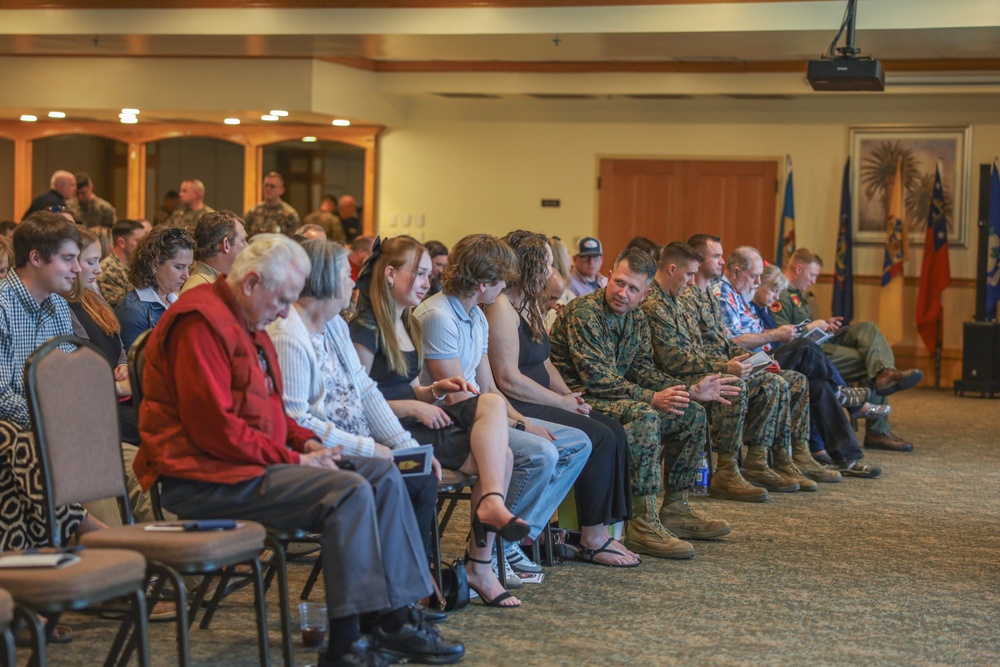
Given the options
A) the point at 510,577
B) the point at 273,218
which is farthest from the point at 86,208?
the point at 510,577

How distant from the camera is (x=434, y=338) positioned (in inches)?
167

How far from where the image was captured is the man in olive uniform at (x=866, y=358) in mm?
7703

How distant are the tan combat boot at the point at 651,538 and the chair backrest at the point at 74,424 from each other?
7.24ft

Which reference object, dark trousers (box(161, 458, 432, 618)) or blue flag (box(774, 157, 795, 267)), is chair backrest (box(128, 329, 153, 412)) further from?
blue flag (box(774, 157, 795, 267))

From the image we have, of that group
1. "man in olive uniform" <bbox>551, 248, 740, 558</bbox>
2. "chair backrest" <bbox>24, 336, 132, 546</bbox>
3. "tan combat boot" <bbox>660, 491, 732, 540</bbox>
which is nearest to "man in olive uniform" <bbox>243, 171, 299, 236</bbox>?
"man in olive uniform" <bbox>551, 248, 740, 558</bbox>

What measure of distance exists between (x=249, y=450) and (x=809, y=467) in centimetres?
437

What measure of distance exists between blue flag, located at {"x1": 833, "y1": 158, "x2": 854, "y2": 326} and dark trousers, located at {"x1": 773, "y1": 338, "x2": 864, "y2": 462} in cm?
497

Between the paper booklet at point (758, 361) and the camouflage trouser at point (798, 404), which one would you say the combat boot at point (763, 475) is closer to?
the camouflage trouser at point (798, 404)

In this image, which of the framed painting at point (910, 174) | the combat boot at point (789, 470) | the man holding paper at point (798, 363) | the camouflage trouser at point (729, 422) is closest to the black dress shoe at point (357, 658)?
the camouflage trouser at point (729, 422)

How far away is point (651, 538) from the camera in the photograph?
480 cm

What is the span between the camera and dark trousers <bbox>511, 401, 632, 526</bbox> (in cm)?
461

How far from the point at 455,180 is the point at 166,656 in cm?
986

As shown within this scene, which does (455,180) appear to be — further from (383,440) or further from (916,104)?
(383,440)

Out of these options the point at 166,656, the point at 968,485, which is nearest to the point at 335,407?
the point at 166,656
